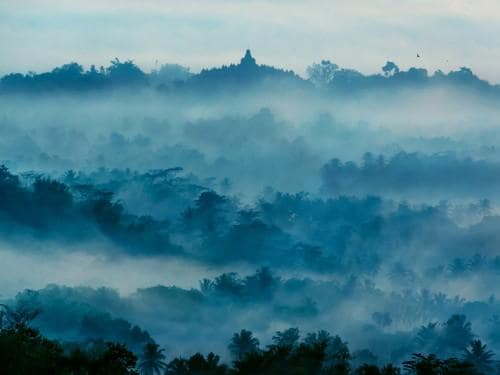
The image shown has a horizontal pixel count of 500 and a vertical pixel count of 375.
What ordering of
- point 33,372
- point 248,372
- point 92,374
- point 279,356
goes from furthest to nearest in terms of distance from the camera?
point 279,356 → point 248,372 → point 92,374 → point 33,372

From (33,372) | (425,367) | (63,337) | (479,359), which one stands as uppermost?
(63,337)

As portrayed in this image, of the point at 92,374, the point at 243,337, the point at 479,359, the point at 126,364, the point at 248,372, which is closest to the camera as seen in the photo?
the point at 92,374

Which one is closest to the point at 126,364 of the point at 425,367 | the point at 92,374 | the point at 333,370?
the point at 92,374

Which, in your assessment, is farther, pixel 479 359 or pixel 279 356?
pixel 479 359

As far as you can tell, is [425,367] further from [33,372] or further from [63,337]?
[63,337]

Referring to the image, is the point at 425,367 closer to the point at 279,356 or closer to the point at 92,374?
the point at 279,356

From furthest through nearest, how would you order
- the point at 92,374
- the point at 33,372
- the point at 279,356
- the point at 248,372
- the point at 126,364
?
the point at 279,356, the point at 248,372, the point at 126,364, the point at 92,374, the point at 33,372

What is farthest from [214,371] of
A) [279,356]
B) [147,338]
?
[147,338]

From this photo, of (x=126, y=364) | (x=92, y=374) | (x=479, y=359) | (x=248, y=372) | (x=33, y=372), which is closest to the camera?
(x=33, y=372)

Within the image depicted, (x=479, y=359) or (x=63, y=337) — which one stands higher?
(x=63, y=337)
